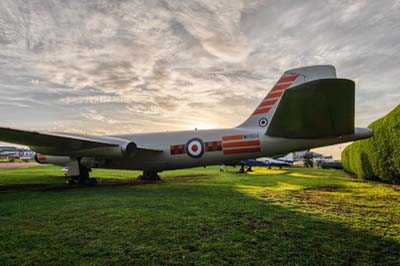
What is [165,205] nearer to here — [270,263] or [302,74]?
[270,263]

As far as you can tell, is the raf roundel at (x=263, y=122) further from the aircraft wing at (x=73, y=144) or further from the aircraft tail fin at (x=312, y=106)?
the aircraft wing at (x=73, y=144)

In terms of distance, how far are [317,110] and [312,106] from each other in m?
0.34

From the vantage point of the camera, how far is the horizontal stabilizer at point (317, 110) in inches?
268

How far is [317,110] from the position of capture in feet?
25.5

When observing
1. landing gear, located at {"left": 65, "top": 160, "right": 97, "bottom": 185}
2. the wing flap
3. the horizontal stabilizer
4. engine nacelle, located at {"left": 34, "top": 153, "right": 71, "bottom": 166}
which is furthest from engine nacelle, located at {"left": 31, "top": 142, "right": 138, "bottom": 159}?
the horizontal stabilizer

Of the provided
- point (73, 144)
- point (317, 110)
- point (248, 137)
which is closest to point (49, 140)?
point (73, 144)

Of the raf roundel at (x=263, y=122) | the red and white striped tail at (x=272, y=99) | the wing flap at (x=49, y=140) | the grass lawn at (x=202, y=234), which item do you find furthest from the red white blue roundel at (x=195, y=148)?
the grass lawn at (x=202, y=234)

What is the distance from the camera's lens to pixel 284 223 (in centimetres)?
479

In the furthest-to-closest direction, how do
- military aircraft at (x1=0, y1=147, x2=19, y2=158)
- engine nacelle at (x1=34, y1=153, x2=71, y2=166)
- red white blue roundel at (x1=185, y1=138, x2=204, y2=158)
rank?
1. military aircraft at (x1=0, y1=147, x2=19, y2=158)
2. engine nacelle at (x1=34, y1=153, x2=71, y2=166)
3. red white blue roundel at (x1=185, y1=138, x2=204, y2=158)

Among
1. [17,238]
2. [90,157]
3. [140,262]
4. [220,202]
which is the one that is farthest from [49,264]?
[90,157]

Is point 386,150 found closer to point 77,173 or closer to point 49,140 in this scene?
point 77,173

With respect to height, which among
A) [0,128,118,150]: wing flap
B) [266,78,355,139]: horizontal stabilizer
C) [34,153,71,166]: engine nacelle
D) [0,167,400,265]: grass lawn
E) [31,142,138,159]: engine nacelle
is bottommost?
[0,167,400,265]: grass lawn

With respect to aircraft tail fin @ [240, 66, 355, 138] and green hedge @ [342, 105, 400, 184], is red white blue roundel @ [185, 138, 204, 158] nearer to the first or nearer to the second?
aircraft tail fin @ [240, 66, 355, 138]

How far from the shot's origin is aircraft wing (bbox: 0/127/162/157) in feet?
35.6
